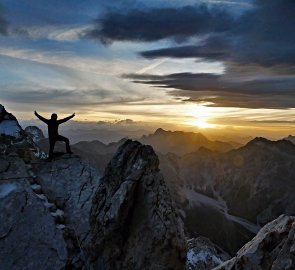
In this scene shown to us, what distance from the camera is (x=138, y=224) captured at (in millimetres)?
27906

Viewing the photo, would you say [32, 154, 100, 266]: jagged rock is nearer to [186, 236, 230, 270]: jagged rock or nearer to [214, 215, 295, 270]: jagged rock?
[214, 215, 295, 270]: jagged rock

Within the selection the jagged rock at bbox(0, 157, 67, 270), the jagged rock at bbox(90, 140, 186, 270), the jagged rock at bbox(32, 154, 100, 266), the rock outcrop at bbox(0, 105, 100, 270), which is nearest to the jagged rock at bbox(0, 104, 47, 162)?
the rock outcrop at bbox(0, 105, 100, 270)

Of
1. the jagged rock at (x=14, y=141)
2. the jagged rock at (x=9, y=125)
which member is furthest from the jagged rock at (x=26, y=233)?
the jagged rock at (x=9, y=125)

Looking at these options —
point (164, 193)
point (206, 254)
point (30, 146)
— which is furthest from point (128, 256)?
point (206, 254)

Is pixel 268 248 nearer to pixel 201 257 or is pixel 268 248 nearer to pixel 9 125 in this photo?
pixel 9 125

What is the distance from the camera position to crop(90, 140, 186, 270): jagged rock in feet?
87.4

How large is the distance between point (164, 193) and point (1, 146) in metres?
21.8

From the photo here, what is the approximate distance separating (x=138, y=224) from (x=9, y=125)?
25.2 m

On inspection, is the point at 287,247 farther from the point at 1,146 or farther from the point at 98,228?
the point at 1,146

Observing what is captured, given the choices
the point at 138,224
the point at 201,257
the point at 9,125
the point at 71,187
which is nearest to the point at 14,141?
the point at 9,125

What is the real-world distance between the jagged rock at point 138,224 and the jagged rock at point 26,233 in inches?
126

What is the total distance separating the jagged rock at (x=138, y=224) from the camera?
26.6 meters

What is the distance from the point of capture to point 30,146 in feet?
139

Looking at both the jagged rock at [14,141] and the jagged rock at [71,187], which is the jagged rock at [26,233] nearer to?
the jagged rock at [71,187]
